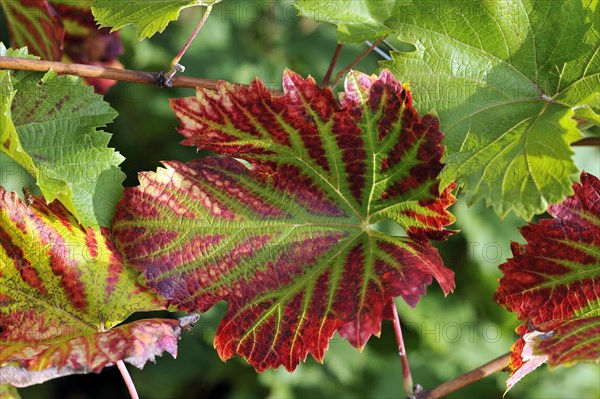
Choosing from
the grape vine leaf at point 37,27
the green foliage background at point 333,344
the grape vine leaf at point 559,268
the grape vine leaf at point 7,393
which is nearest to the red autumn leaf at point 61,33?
the grape vine leaf at point 37,27

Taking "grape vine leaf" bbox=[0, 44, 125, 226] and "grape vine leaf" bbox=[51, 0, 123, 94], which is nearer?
"grape vine leaf" bbox=[0, 44, 125, 226]

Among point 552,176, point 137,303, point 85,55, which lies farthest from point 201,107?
point 85,55

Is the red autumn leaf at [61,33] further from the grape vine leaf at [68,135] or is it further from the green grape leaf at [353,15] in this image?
the green grape leaf at [353,15]

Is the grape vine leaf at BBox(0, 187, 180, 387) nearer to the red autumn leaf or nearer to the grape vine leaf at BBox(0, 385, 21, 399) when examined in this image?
the grape vine leaf at BBox(0, 385, 21, 399)

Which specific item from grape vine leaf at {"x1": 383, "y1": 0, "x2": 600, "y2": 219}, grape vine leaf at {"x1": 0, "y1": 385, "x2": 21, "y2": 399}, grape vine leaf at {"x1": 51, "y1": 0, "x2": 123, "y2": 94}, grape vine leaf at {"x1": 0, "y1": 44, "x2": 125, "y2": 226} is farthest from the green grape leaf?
grape vine leaf at {"x1": 0, "y1": 385, "x2": 21, "y2": 399}

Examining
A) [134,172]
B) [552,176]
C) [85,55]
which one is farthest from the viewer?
[134,172]

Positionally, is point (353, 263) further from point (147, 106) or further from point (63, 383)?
point (63, 383)
